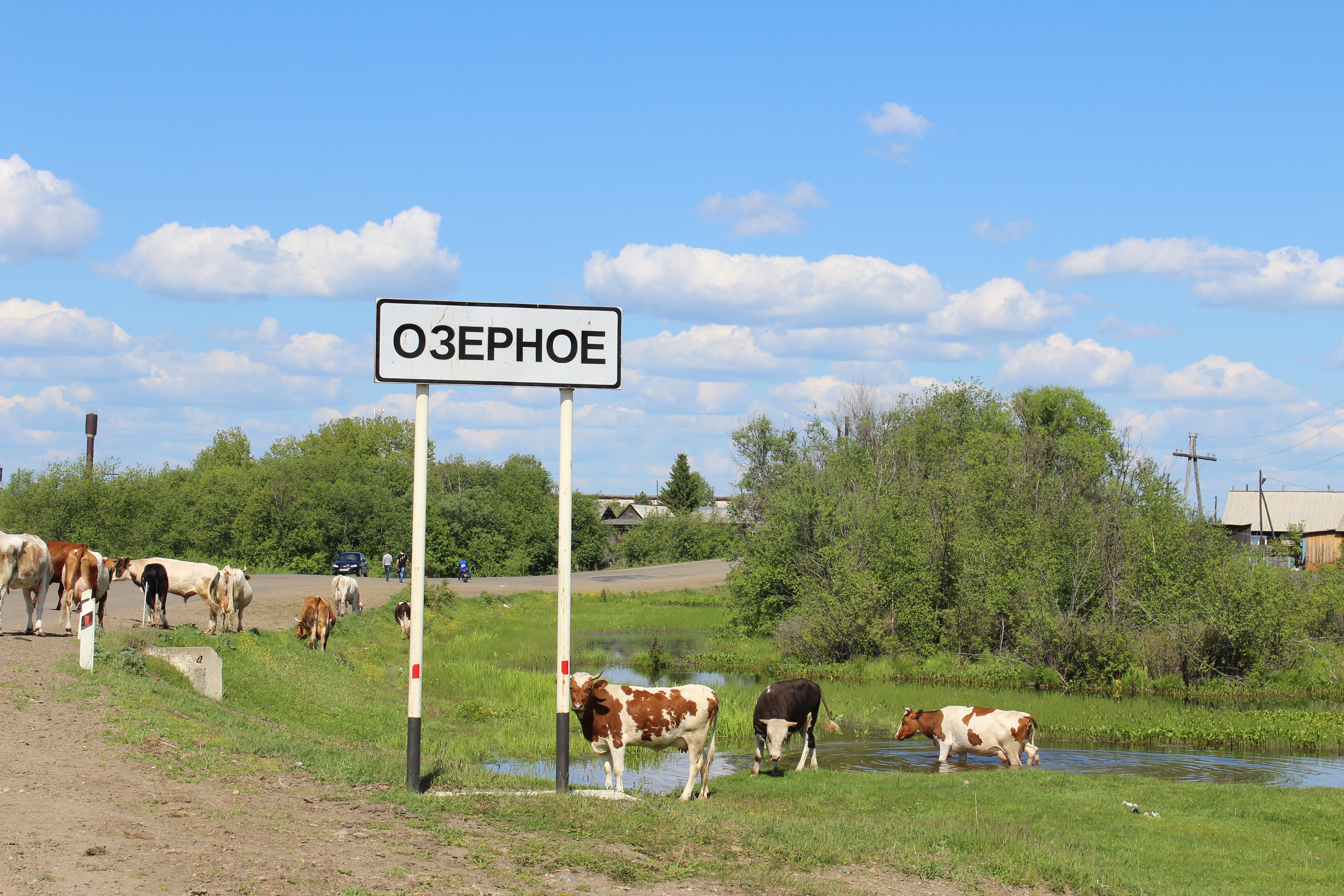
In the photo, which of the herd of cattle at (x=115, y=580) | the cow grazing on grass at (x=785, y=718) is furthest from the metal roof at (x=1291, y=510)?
the herd of cattle at (x=115, y=580)

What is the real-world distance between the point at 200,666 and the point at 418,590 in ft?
27.7

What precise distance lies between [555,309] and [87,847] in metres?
6.35

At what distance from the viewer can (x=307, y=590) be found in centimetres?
Result: 4819

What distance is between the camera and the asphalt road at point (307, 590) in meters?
25.3

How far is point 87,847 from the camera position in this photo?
741cm

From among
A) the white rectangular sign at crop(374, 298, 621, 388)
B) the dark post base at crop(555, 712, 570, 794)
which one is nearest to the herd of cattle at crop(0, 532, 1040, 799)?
the dark post base at crop(555, 712, 570, 794)

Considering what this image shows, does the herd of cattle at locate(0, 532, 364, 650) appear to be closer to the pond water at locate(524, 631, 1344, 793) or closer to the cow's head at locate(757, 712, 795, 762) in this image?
the pond water at locate(524, 631, 1344, 793)

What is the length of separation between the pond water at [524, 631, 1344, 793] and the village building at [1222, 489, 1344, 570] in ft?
237

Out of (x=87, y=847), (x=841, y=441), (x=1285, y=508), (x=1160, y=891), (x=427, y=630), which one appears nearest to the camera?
(x=87, y=847)

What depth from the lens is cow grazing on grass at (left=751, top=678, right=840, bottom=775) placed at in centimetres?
1852

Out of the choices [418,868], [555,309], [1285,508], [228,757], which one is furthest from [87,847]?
[1285,508]

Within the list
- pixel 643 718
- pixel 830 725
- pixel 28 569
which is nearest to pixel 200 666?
pixel 28 569

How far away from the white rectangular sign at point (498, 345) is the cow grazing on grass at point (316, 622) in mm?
17383

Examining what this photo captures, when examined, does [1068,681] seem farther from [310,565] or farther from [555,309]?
[310,565]
